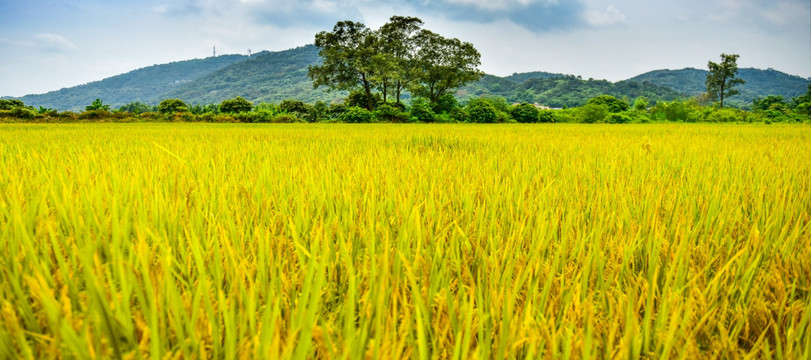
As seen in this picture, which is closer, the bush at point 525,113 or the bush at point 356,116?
the bush at point 356,116

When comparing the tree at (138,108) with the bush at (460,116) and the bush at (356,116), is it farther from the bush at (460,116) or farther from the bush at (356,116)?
the bush at (460,116)

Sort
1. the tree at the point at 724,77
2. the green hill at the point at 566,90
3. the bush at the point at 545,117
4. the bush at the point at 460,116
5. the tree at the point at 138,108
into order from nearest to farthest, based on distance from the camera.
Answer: the tree at the point at 138,108 → the bush at the point at 460,116 → the bush at the point at 545,117 → the tree at the point at 724,77 → the green hill at the point at 566,90

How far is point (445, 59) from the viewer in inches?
1262

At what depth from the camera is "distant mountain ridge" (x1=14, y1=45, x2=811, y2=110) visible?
8894 cm

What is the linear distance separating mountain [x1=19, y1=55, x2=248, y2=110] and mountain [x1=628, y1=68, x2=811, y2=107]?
198218 mm

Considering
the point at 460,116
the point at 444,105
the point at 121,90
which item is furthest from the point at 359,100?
the point at 121,90

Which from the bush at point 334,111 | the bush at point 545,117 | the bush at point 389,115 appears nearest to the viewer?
the bush at point 389,115

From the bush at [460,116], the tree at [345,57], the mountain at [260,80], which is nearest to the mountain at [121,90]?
the mountain at [260,80]

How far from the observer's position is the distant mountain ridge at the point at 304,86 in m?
88.9

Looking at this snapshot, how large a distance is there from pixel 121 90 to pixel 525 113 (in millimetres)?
213345

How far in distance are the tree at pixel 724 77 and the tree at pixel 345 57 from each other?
40.7m

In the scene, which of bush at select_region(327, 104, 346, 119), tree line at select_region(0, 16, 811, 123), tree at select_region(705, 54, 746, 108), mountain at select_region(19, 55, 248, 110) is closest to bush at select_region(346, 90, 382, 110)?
tree line at select_region(0, 16, 811, 123)

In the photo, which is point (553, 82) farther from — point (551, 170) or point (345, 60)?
point (551, 170)

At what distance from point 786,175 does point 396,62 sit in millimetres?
28478
